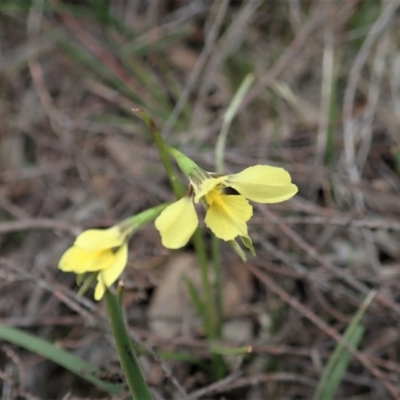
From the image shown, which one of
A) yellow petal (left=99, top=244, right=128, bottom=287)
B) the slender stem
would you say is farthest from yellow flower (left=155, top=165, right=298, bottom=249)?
the slender stem

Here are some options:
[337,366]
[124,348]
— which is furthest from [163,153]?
[337,366]

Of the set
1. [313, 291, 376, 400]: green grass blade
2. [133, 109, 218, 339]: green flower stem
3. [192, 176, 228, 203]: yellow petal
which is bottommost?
[313, 291, 376, 400]: green grass blade

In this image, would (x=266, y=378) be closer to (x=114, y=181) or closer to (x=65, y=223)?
(x=65, y=223)

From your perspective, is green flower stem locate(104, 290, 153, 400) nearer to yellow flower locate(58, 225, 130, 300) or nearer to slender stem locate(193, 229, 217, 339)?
yellow flower locate(58, 225, 130, 300)

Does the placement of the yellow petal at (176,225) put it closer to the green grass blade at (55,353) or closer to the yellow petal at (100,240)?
the yellow petal at (100,240)

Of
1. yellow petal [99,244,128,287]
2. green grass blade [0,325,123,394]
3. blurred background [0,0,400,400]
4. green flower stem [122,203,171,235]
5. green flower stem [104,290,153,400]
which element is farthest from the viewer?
blurred background [0,0,400,400]

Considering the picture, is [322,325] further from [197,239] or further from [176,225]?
[176,225]

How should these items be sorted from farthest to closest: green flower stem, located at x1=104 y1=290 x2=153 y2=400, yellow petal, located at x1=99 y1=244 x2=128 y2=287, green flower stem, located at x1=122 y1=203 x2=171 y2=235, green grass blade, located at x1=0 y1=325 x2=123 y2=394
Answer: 1. green grass blade, located at x1=0 y1=325 x2=123 y2=394
2. green flower stem, located at x1=122 y1=203 x2=171 y2=235
3. yellow petal, located at x1=99 y1=244 x2=128 y2=287
4. green flower stem, located at x1=104 y1=290 x2=153 y2=400

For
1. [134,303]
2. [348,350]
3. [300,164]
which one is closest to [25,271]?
[134,303]
